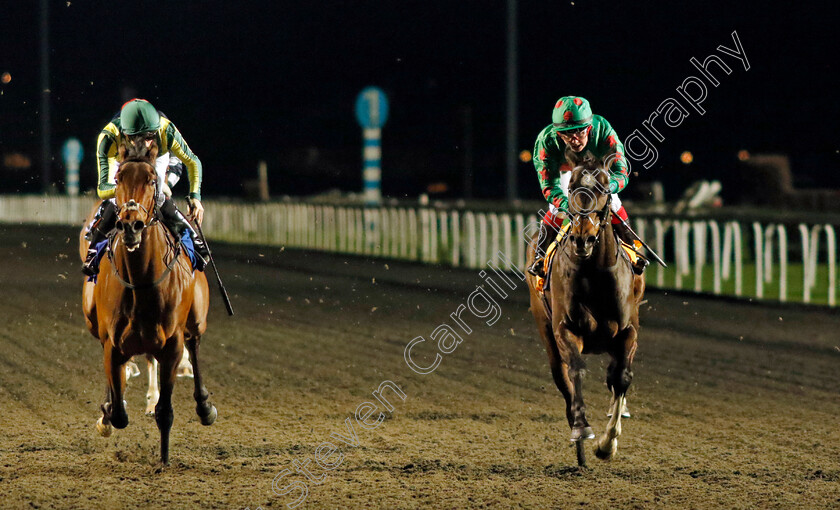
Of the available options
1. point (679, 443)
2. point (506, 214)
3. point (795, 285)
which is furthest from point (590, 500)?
point (506, 214)

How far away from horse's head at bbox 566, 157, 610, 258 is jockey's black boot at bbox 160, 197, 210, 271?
200 centimetres

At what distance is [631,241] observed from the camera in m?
6.25

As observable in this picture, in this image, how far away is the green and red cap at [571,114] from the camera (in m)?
5.78

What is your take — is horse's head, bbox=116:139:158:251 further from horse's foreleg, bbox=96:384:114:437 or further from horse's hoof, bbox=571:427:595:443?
horse's hoof, bbox=571:427:595:443

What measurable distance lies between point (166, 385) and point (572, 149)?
2.31 m

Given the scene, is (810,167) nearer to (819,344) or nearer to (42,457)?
(819,344)

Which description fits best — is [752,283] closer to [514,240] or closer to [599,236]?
[514,240]

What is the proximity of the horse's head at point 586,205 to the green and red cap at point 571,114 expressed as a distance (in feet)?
1.08

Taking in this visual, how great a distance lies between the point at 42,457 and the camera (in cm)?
613

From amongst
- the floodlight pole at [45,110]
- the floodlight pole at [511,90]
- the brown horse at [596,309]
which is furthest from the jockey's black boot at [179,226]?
the floodlight pole at [45,110]

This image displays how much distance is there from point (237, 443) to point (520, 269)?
1299 centimetres

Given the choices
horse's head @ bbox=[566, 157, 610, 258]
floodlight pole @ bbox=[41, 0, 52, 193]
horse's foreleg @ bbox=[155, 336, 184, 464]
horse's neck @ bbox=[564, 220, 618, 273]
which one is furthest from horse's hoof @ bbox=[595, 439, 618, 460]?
floodlight pole @ bbox=[41, 0, 52, 193]

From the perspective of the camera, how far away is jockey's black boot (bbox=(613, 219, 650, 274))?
6164mm

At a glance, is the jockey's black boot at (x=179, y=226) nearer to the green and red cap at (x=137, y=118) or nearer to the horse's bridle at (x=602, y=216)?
the green and red cap at (x=137, y=118)
